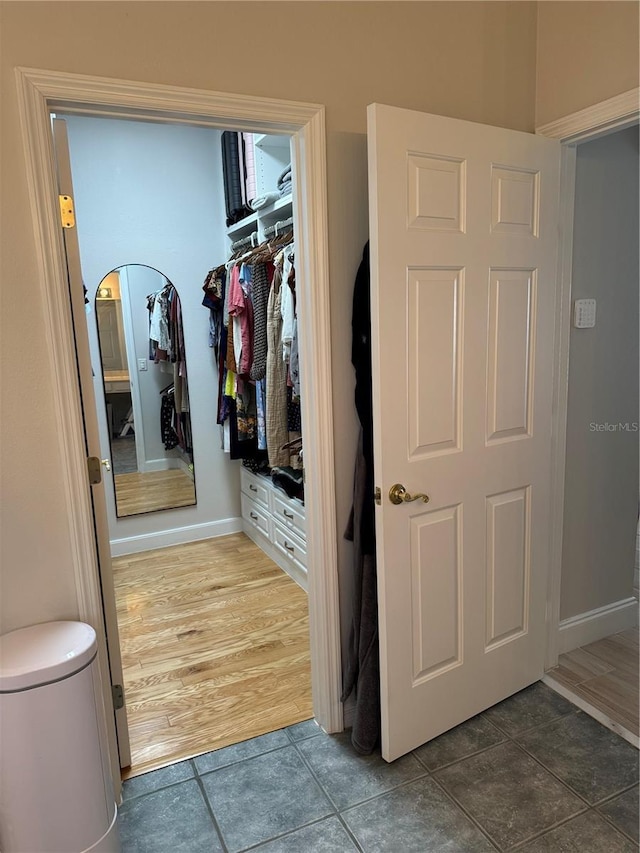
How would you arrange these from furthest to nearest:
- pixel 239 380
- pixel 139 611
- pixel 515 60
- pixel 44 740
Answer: pixel 239 380, pixel 139 611, pixel 515 60, pixel 44 740

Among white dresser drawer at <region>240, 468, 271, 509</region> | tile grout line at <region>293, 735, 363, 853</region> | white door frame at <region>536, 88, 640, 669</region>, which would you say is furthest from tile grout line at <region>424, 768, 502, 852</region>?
white dresser drawer at <region>240, 468, 271, 509</region>

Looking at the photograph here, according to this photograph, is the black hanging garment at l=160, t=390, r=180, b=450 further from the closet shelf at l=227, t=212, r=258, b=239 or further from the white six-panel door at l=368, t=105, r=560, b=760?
the white six-panel door at l=368, t=105, r=560, b=760

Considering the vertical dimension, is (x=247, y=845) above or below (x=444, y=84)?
below

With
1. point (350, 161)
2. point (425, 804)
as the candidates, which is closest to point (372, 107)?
point (350, 161)

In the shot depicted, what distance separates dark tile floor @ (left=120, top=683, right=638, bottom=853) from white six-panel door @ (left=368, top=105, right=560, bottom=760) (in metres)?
0.13

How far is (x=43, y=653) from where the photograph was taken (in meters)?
1.48

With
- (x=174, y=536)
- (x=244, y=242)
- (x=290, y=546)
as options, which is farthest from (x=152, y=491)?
(x=244, y=242)

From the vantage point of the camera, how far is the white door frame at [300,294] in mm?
1462

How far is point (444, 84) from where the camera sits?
191 cm

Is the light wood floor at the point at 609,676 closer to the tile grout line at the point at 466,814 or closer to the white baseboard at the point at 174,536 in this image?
the tile grout line at the point at 466,814

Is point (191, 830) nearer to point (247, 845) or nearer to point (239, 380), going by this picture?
point (247, 845)

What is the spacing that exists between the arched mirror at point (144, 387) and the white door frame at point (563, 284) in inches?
93.8

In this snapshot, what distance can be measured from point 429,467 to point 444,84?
1.27 m

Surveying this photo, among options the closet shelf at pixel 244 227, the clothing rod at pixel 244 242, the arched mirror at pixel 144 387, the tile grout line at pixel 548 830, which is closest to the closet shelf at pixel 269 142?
the closet shelf at pixel 244 227
